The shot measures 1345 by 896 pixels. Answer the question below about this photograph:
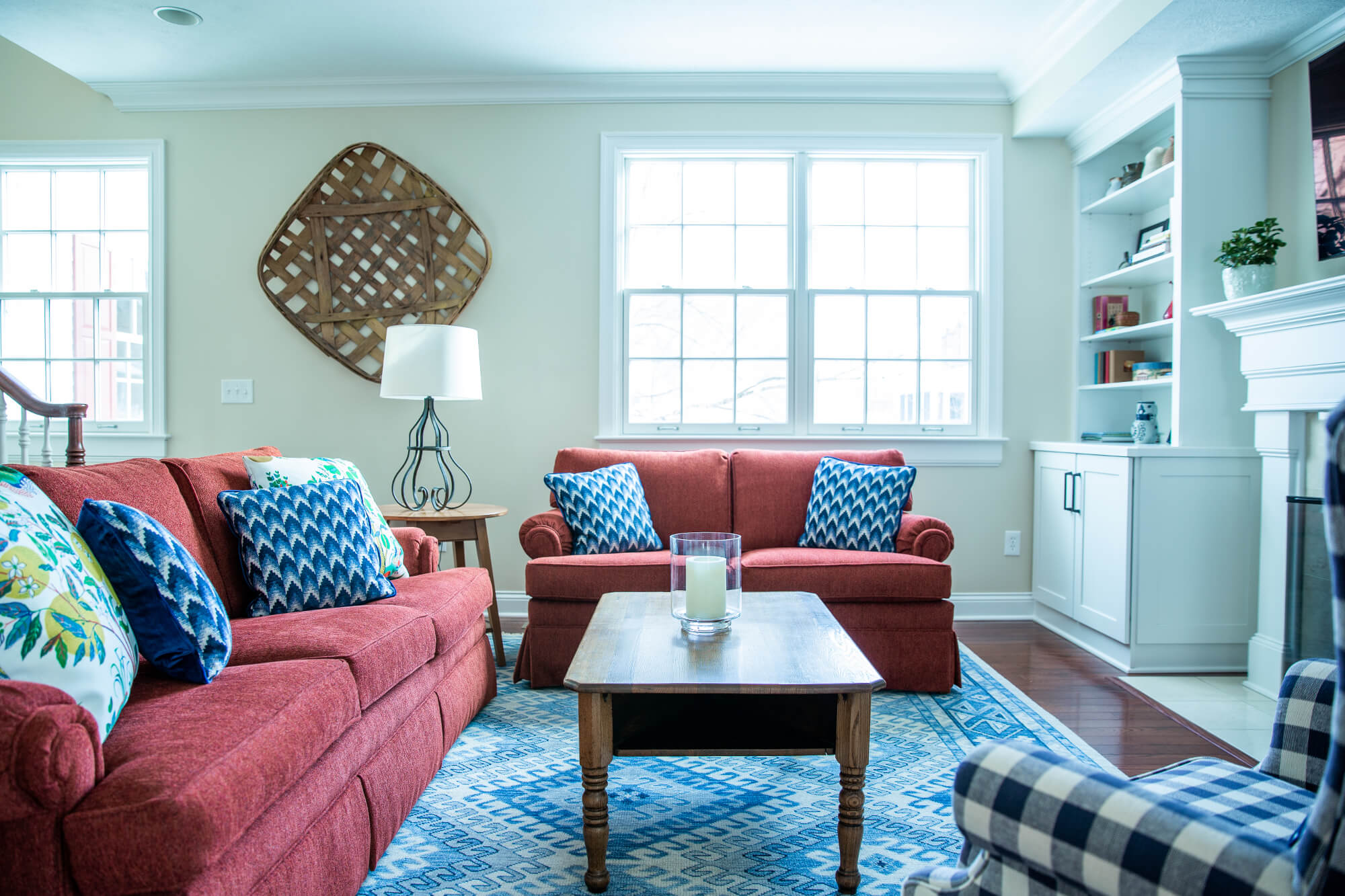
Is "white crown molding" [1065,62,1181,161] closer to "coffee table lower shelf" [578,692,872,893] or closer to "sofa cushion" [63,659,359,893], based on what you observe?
"coffee table lower shelf" [578,692,872,893]

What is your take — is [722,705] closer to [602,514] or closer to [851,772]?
[851,772]

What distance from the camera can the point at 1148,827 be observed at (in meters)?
0.79

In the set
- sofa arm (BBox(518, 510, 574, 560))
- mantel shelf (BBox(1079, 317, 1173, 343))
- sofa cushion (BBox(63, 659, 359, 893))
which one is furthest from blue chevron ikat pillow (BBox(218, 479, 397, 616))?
mantel shelf (BBox(1079, 317, 1173, 343))

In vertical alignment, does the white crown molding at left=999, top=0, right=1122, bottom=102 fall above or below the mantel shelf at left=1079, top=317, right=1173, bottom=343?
above

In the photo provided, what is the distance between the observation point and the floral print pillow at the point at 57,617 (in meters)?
1.10

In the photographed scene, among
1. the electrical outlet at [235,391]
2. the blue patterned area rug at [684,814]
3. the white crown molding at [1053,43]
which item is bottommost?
the blue patterned area rug at [684,814]

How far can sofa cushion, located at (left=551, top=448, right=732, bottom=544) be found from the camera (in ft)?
10.9

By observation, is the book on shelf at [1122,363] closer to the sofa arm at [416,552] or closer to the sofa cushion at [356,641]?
the sofa arm at [416,552]

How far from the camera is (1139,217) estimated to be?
3.77 meters

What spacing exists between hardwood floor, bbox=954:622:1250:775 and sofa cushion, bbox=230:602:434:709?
1.88 m

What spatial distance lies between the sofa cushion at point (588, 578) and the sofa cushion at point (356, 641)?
747mm

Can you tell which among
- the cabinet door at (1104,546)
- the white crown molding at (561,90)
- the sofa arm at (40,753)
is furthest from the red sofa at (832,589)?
the white crown molding at (561,90)

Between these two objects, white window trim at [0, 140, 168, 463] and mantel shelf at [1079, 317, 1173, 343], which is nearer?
mantel shelf at [1079, 317, 1173, 343]

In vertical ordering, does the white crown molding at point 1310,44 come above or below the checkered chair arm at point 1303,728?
above
